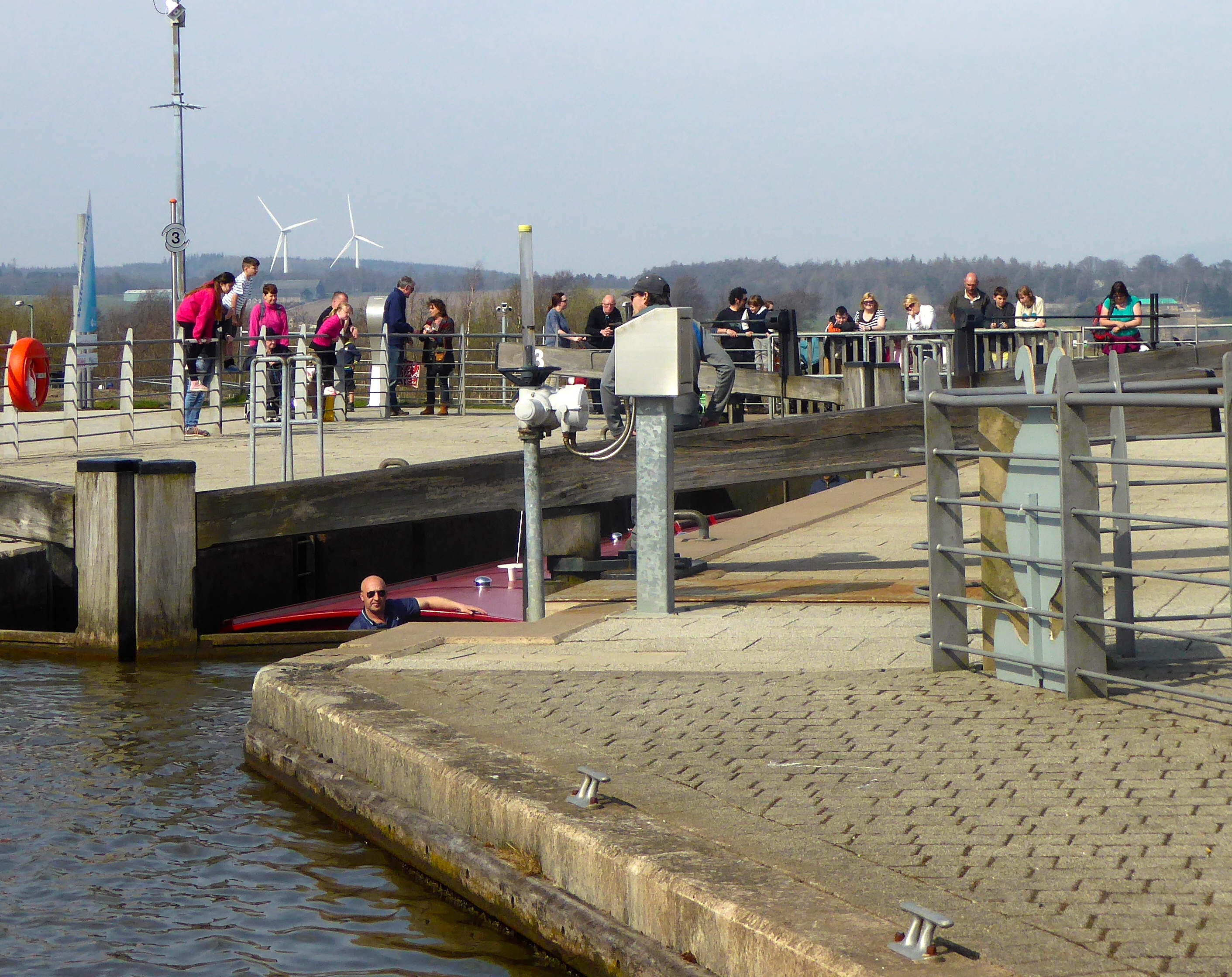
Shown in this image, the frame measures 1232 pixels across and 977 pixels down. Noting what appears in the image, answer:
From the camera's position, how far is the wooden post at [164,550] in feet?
34.1

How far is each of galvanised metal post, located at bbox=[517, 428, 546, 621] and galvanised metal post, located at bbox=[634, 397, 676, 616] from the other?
56 cm

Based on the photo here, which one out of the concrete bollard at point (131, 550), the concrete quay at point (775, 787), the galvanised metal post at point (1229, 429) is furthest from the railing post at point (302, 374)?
the galvanised metal post at point (1229, 429)

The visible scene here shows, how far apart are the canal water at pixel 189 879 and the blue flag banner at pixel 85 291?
95.5ft

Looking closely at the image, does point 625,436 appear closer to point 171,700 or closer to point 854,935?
point 171,700

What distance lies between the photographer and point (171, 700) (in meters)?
9.09

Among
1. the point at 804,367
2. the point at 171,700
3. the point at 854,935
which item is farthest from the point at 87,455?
the point at 854,935

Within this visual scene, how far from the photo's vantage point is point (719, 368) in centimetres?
967

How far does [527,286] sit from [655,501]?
137 centimetres

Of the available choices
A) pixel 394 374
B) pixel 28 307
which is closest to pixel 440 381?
pixel 394 374

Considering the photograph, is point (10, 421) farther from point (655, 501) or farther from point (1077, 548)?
point (1077, 548)

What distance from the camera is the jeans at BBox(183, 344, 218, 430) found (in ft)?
67.2

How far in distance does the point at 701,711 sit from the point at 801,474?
427 cm

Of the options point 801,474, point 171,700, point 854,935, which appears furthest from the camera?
point 801,474

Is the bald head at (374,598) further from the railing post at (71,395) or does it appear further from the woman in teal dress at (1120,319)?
the woman in teal dress at (1120,319)
